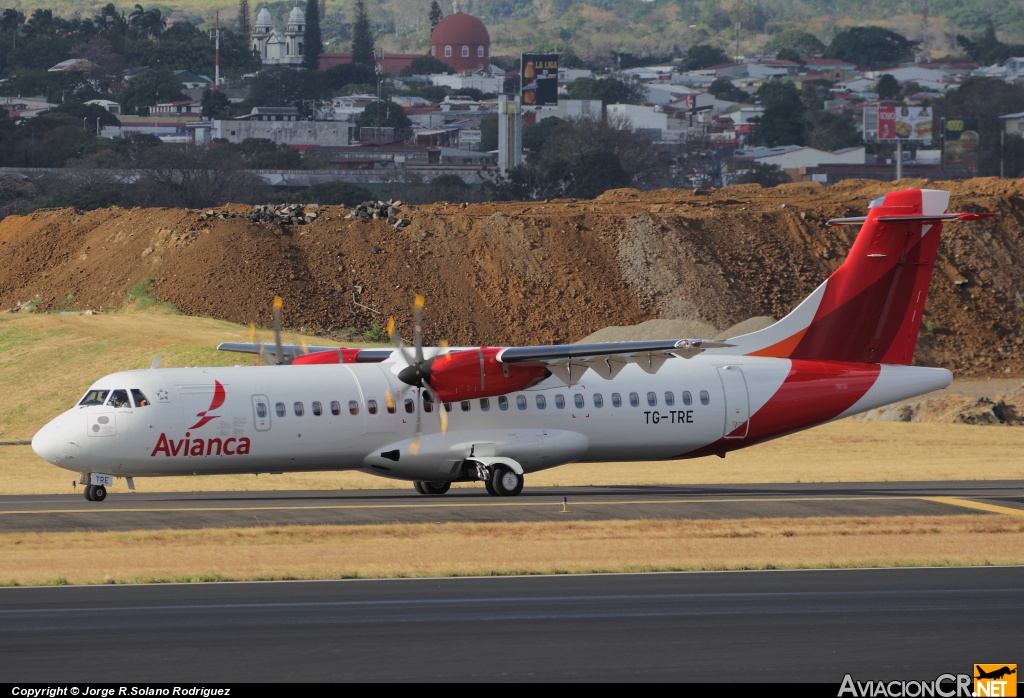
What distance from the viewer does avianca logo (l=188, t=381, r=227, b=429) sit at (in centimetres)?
3209

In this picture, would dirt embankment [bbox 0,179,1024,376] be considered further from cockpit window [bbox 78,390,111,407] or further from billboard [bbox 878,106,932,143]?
billboard [bbox 878,106,932,143]

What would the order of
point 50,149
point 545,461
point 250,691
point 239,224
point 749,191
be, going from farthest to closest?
point 50,149, point 749,191, point 239,224, point 545,461, point 250,691

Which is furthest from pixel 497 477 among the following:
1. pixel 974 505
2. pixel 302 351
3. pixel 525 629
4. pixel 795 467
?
pixel 525 629

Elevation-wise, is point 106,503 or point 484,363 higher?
point 484,363

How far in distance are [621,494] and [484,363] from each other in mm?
4943

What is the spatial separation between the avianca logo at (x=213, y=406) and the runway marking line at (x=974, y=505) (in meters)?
15.5

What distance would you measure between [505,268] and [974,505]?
44.3 meters

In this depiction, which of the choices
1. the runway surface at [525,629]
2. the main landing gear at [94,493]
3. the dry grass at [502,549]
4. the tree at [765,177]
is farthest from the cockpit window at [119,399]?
the tree at [765,177]

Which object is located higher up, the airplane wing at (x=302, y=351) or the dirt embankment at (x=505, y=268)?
the airplane wing at (x=302, y=351)

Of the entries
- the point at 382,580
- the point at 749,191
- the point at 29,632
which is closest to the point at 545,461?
the point at 382,580

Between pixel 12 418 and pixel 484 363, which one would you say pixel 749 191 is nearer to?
pixel 12 418

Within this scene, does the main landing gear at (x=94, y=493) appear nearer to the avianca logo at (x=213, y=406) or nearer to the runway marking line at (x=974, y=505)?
the avianca logo at (x=213, y=406)

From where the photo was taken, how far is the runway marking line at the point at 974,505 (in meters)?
31.6

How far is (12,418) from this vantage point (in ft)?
173
